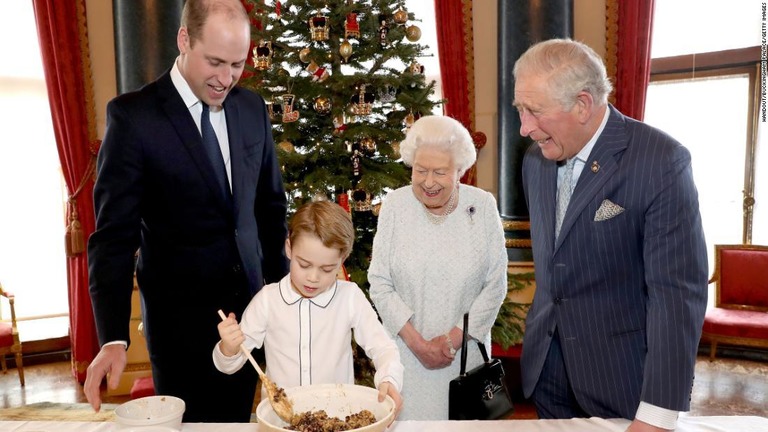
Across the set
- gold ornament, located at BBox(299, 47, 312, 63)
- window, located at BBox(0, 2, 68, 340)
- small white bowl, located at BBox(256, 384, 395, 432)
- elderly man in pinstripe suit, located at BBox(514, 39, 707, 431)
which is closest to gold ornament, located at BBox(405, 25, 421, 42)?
gold ornament, located at BBox(299, 47, 312, 63)

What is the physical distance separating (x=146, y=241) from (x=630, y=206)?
4.43 ft

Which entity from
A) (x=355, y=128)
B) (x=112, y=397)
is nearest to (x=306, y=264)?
(x=355, y=128)

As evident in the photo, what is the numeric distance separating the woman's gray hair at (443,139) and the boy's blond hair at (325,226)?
2.00ft

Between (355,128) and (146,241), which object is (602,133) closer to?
(146,241)

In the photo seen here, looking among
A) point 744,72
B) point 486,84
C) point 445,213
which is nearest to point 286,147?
point 445,213

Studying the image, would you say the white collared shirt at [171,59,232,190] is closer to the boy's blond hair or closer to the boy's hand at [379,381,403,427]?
the boy's blond hair

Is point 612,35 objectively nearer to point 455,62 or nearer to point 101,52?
point 455,62

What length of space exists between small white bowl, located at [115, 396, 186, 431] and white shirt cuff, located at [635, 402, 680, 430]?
1.03m

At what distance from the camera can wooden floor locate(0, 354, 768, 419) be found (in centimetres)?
450

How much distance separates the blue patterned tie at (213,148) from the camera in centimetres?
197

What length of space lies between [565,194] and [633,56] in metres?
4.10

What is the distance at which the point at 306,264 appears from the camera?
178 cm

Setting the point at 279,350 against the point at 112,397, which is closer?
the point at 279,350

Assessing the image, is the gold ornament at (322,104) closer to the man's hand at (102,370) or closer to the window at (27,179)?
the man's hand at (102,370)
